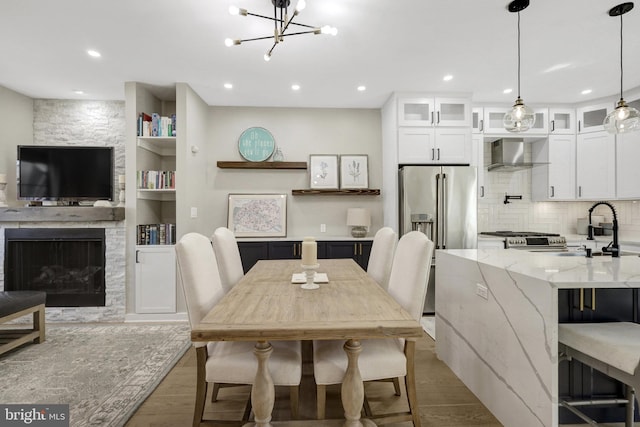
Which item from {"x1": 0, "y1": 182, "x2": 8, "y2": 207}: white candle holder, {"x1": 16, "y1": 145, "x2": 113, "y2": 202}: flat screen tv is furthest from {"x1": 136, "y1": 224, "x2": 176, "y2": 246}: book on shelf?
{"x1": 0, "y1": 182, "x2": 8, "y2": 207}: white candle holder

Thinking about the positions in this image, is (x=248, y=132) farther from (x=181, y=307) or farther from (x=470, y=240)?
(x=470, y=240)

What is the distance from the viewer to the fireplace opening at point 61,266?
3395 mm

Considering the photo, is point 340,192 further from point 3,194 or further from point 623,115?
point 3,194

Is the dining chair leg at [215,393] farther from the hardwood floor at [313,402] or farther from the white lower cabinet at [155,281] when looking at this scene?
the white lower cabinet at [155,281]

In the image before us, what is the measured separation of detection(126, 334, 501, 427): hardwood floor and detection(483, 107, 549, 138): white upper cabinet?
3189 millimetres

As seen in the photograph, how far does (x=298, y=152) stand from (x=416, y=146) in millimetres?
1587

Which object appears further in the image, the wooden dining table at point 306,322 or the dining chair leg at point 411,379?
the dining chair leg at point 411,379

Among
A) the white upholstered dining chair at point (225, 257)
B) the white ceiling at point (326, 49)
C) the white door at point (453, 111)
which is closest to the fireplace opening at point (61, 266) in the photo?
the white ceiling at point (326, 49)

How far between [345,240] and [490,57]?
2.43 metres

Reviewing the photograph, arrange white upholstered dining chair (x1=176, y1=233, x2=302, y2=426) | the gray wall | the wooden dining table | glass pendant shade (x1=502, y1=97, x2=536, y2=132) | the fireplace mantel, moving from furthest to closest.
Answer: the gray wall
the fireplace mantel
glass pendant shade (x1=502, y1=97, x2=536, y2=132)
white upholstered dining chair (x1=176, y1=233, x2=302, y2=426)
the wooden dining table

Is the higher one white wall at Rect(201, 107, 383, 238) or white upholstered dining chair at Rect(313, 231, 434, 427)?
white wall at Rect(201, 107, 383, 238)

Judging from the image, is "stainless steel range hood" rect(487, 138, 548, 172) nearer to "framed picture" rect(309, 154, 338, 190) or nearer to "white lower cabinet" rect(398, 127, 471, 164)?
"white lower cabinet" rect(398, 127, 471, 164)

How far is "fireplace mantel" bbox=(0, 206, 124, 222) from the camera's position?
327 centimetres

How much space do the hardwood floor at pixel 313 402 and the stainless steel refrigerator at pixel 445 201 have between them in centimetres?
167
